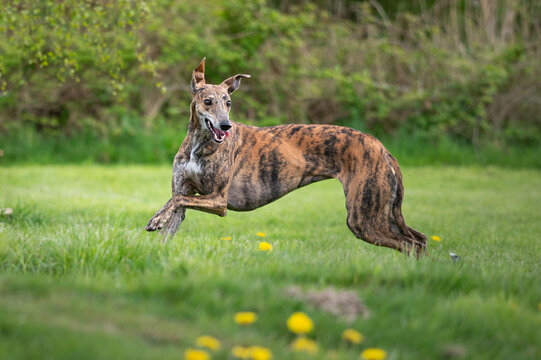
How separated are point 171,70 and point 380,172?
8.83 m

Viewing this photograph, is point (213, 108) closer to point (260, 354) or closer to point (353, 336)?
point (353, 336)

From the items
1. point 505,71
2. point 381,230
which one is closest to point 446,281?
point 381,230

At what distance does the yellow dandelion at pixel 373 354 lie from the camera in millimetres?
2412

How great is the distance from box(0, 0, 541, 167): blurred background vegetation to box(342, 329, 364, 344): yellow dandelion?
9225mm

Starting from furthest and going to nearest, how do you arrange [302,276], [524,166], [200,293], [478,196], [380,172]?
[524,166], [478,196], [380,172], [302,276], [200,293]

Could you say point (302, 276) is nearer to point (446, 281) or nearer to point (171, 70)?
point (446, 281)

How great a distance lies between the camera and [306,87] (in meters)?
12.7

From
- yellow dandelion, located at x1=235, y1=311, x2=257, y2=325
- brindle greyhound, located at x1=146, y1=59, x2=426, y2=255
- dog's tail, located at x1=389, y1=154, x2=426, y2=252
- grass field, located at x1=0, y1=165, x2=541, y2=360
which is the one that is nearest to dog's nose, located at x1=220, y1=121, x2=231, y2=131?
brindle greyhound, located at x1=146, y1=59, x2=426, y2=255

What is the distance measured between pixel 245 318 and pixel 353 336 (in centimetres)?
50

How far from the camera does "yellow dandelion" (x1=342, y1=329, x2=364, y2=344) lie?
8.43 feet

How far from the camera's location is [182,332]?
2592mm

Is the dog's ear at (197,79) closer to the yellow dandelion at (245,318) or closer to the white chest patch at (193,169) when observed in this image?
the white chest patch at (193,169)

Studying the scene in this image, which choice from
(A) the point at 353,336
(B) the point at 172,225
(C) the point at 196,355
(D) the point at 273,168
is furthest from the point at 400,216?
(C) the point at 196,355

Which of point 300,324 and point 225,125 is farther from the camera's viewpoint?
point 225,125
